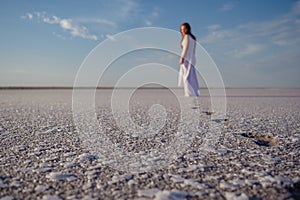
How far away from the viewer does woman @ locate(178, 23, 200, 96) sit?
17.6 feet

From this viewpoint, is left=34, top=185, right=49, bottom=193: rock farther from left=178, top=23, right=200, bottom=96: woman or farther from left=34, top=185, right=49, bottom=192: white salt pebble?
left=178, top=23, right=200, bottom=96: woman

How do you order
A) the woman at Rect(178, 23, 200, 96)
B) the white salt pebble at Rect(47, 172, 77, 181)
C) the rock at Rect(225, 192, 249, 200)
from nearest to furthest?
the rock at Rect(225, 192, 249, 200), the white salt pebble at Rect(47, 172, 77, 181), the woman at Rect(178, 23, 200, 96)

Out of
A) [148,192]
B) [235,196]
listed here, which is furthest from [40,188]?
[235,196]

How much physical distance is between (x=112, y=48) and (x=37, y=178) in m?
1.97

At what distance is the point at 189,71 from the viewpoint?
18.9 feet

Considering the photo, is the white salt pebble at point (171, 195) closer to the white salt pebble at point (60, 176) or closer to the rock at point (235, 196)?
the rock at point (235, 196)

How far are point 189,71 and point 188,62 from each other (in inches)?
9.2

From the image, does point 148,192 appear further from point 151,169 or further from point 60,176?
point 60,176

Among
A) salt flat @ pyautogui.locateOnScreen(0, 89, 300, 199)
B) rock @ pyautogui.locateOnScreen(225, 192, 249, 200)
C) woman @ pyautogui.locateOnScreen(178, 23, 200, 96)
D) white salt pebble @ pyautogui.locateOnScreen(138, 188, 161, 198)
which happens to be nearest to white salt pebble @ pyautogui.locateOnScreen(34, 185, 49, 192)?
salt flat @ pyautogui.locateOnScreen(0, 89, 300, 199)

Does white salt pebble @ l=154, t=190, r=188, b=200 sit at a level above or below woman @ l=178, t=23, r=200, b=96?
below

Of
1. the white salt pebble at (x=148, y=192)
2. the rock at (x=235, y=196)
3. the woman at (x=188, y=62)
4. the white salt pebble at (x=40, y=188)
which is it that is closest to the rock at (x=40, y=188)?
the white salt pebble at (x=40, y=188)

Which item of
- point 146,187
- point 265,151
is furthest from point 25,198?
point 265,151

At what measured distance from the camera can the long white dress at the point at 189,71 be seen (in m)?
5.46

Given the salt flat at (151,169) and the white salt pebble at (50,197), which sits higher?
the salt flat at (151,169)
